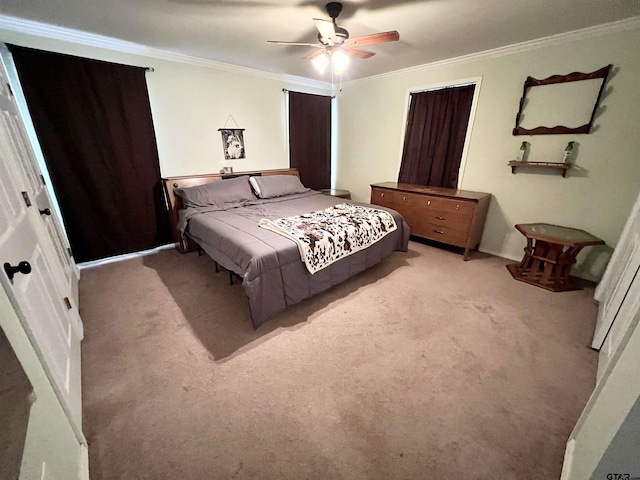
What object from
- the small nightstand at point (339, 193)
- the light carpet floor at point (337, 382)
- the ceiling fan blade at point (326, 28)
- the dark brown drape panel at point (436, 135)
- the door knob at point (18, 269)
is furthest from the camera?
the small nightstand at point (339, 193)

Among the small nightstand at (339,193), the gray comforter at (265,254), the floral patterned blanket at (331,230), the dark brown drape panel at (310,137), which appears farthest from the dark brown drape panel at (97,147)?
the small nightstand at (339,193)

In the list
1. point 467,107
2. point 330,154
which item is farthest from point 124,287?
point 467,107

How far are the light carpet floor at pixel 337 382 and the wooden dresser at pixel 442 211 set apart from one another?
811 millimetres

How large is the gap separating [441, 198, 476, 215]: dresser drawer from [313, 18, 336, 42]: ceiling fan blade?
85.3 inches

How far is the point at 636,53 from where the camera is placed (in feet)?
7.18

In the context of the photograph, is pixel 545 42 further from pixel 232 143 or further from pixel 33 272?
pixel 33 272

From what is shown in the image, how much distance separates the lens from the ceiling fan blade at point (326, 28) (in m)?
1.80

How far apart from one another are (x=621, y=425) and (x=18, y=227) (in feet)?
8.39

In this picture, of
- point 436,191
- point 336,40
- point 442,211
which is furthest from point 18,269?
Result: point 436,191

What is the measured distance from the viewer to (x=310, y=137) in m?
4.48

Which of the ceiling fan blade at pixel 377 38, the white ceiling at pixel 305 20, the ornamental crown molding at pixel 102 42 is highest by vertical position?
the white ceiling at pixel 305 20

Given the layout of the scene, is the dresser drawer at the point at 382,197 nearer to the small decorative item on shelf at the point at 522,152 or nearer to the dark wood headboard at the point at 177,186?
the small decorative item on shelf at the point at 522,152

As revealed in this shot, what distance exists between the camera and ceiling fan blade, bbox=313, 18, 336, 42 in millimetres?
1799

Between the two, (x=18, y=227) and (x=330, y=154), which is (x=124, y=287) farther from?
(x=330, y=154)
